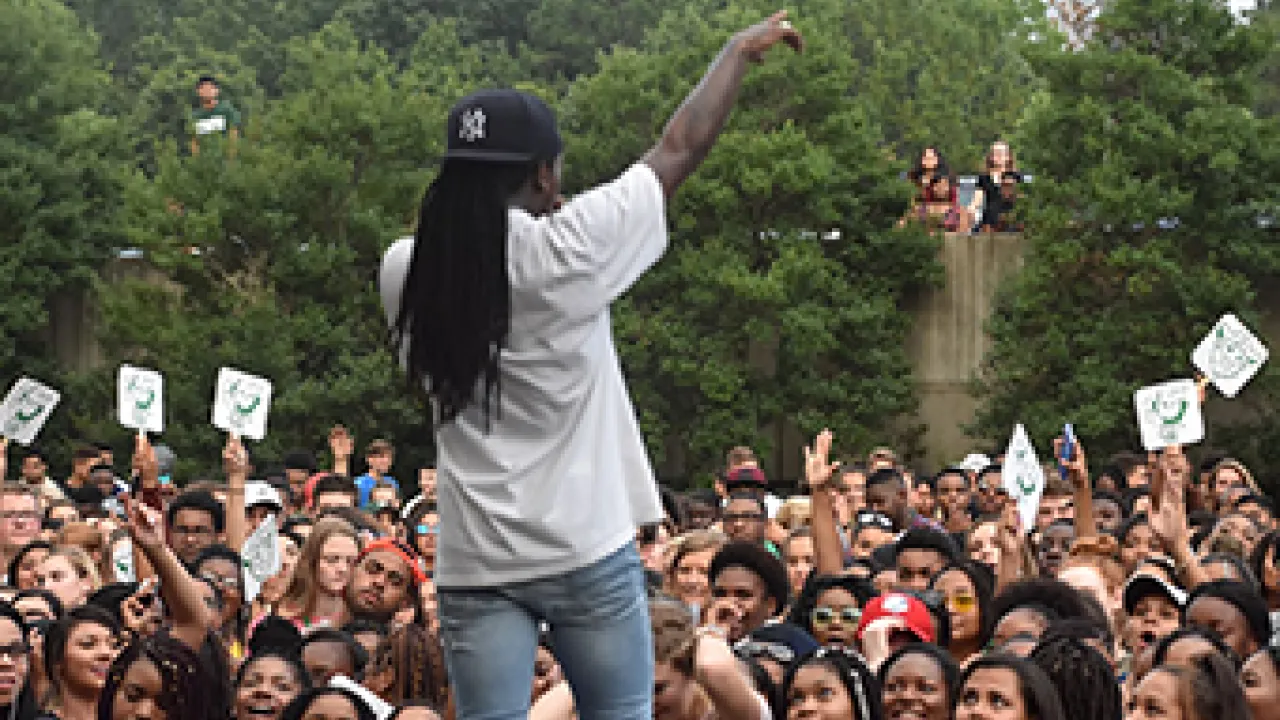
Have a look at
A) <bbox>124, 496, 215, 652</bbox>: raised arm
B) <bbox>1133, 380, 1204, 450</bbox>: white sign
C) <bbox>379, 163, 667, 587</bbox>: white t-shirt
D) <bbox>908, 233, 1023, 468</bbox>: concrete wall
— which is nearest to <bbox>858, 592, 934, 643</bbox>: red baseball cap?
<bbox>124, 496, 215, 652</bbox>: raised arm

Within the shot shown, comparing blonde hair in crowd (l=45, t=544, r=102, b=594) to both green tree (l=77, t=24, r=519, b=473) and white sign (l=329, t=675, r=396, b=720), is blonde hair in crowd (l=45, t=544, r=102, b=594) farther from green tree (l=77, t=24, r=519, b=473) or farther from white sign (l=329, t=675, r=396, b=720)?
green tree (l=77, t=24, r=519, b=473)

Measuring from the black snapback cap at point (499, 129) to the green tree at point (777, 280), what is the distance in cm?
1963

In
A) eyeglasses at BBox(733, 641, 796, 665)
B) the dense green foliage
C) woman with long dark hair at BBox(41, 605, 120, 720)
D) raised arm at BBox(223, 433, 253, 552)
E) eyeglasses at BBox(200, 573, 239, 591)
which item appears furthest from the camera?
the dense green foliage

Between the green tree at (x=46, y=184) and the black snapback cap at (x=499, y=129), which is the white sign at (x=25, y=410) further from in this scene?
the green tree at (x=46, y=184)

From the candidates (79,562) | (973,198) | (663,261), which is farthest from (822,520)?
(973,198)

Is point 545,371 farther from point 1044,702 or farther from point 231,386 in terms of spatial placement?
point 231,386

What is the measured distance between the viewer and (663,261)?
25.2m

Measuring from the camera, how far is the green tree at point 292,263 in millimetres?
24359

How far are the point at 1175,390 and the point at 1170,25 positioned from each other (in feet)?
38.8

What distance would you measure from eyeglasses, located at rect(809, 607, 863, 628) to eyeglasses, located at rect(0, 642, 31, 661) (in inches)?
121

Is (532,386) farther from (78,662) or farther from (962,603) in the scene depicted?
(962,603)

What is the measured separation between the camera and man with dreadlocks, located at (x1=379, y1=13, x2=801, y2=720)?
447cm

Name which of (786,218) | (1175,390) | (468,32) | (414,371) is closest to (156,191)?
(786,218)

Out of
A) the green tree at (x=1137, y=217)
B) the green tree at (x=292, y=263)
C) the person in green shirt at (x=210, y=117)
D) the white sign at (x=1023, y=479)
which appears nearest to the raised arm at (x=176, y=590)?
the white sign at (x=1023, y=479)
